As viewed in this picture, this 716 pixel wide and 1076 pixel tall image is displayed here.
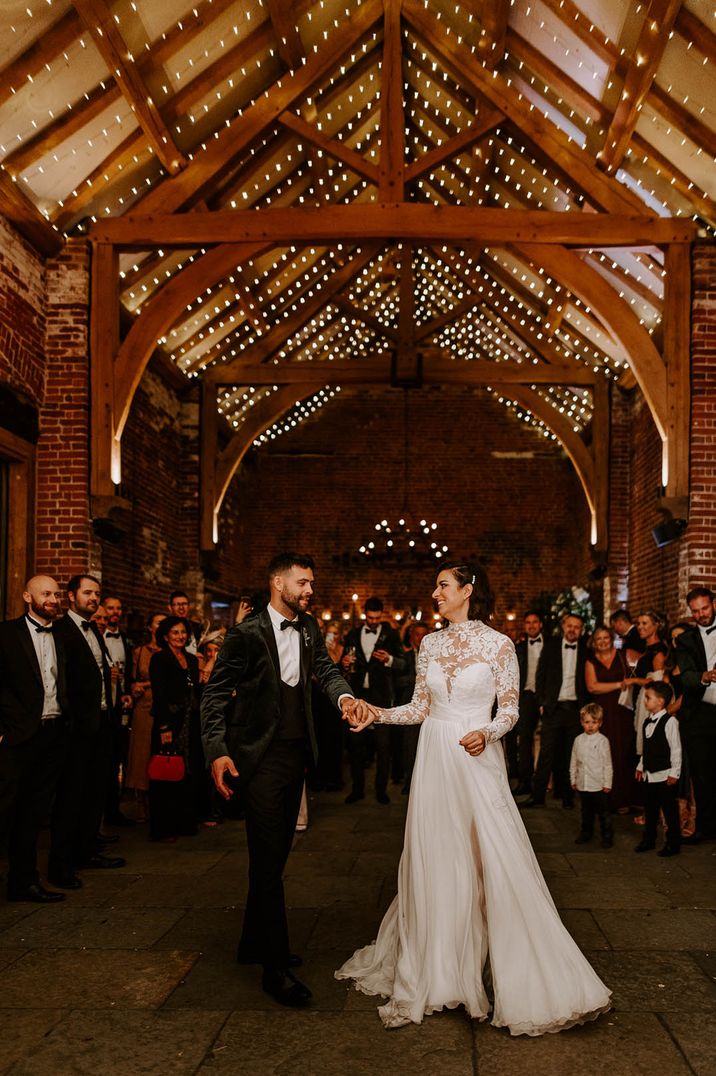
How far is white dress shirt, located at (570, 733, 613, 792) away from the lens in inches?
216

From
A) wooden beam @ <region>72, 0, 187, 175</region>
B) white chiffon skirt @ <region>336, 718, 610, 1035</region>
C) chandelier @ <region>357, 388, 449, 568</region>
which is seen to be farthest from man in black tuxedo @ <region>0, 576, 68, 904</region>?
chandelier @ <region>357, 388, 449, 568</region>

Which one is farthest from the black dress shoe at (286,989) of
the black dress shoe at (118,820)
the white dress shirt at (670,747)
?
the black dress shoe at (118,820)

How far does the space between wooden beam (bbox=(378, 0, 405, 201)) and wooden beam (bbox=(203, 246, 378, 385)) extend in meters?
4.01

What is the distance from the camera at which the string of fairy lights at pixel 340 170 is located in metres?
7.18

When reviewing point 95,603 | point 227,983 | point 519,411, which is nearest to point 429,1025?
point 227,983

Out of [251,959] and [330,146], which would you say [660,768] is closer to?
[251,959]

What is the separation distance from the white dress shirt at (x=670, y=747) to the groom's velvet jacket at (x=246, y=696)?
2.73m

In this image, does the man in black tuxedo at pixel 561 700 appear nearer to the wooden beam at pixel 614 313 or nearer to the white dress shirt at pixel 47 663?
the wooden beam at pixel 614 313

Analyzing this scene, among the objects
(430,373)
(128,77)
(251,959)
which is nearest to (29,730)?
(251,959)

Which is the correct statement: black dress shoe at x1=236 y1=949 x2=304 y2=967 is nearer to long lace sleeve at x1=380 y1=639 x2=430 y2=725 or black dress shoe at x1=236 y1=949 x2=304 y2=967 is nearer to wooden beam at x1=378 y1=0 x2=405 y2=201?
long lace sleeve at x1=380 y1=639 x2=430 y2=725

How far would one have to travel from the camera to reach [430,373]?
11.6m

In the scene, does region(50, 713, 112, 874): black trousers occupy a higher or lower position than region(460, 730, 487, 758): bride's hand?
lower

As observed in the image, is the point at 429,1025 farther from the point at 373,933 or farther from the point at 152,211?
the point at 152,211

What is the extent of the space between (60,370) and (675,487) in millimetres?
5135
